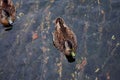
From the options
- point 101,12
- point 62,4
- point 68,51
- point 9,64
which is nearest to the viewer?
point 68,51

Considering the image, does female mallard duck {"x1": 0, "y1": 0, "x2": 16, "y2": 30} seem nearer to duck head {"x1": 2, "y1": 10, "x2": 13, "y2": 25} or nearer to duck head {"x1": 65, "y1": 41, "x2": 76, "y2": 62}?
duck head {"x1": 2, "y1": 10, "x2": 13, "y2": 25}

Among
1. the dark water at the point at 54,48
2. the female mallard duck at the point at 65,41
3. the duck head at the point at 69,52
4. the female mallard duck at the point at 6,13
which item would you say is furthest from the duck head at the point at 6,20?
the duck head at the point at 69,52

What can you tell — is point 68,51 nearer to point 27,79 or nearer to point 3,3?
point 27,79

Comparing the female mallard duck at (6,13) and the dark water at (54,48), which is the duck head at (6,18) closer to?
the female mallard duck at (6,13)

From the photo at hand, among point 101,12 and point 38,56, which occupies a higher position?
point 101,12

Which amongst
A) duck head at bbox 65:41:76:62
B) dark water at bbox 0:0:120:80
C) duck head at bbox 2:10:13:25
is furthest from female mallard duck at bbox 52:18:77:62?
duck head at bbox 2:10:13:25

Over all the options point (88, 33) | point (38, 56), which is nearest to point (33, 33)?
point (38, 56)
